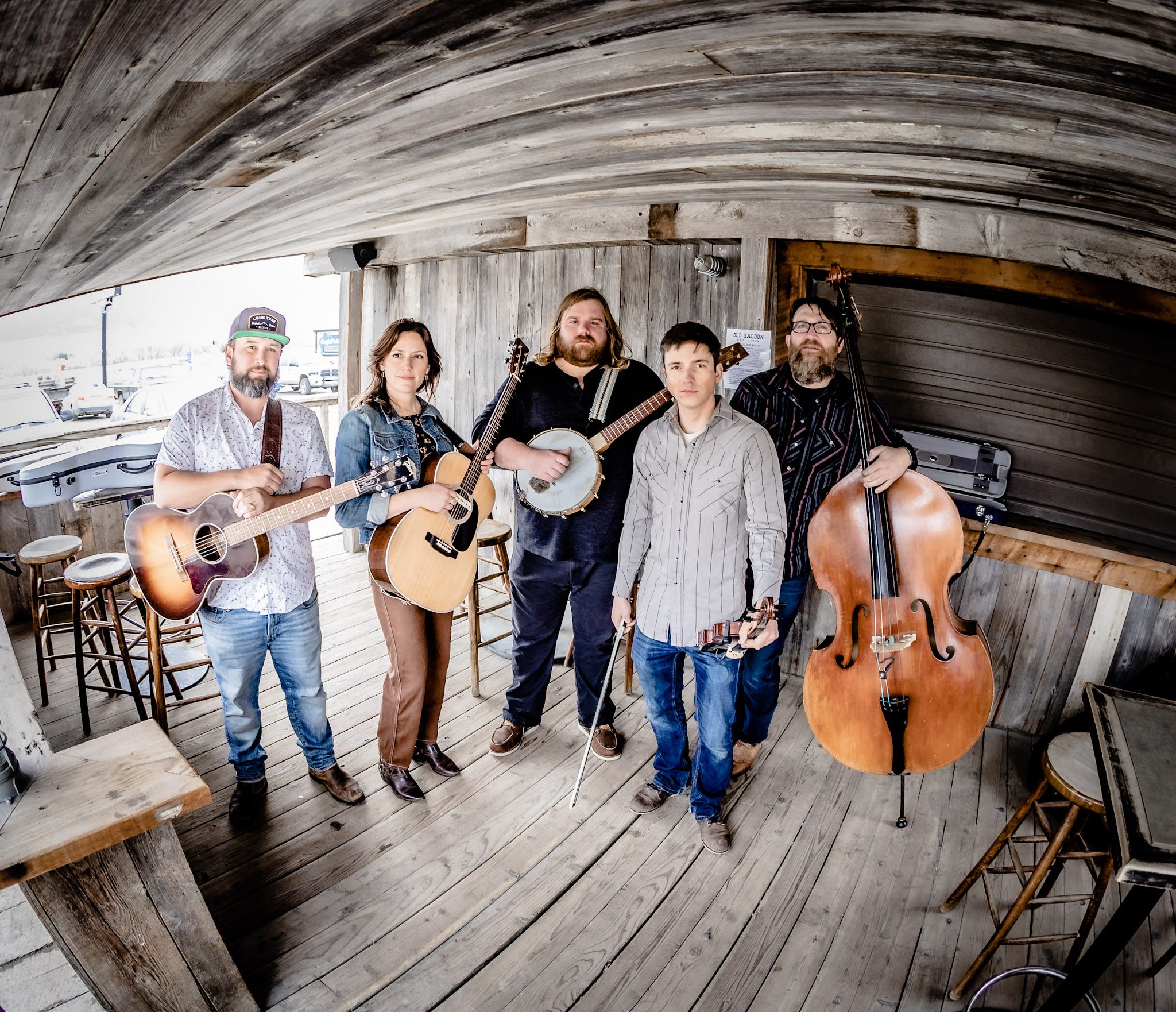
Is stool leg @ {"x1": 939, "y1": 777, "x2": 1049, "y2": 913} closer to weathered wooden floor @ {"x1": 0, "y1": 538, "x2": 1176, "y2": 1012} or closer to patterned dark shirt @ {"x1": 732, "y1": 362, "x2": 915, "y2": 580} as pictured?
weathered wooden floor @ {"x1": 0, "y1": 538, "x2": 1176, "y2": 1012}

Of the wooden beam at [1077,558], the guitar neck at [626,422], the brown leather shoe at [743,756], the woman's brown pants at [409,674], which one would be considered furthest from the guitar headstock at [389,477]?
the wooden beam at [1077,558]

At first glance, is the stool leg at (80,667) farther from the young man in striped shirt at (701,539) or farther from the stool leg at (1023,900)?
the stool leg at (1023,900)

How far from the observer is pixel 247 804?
2.43 metres

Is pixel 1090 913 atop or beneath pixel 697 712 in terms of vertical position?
beneath

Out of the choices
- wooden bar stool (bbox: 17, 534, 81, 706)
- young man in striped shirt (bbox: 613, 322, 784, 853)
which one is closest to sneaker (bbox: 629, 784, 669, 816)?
young man in striped shirt (bbox: 613, 322, 784, 853)

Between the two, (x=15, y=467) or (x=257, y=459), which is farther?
(x=15, y=467)

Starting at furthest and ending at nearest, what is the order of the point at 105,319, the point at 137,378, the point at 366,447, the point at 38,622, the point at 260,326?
the point at 137,378
the point at 105,319
the point at 38,622
the point at 366,447
the point at 260,326

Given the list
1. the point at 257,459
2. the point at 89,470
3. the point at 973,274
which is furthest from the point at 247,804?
the point at 973,274

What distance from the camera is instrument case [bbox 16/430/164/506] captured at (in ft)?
11.3

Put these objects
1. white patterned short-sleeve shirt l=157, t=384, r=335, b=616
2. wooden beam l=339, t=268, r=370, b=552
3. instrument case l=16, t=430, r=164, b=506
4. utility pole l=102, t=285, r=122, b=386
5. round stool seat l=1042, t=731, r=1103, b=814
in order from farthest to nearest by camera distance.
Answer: utility pole l=102, t=285, r=122, b=386 → wooden beam l=339, t=268, r=370, b=552 → instrument case l=16, t=430, r=164, b=506 → white patterned short-sleeve shirt l=157, t=384, r=335, b=616 → round stool seat l=1042, t=731, r=1103, b=814

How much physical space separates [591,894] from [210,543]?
1629mm

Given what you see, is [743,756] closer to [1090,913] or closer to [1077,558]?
[1090,913]

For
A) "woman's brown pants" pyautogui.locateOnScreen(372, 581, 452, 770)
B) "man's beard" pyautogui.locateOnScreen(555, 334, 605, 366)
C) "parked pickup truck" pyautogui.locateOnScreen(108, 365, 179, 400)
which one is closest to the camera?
"woman's brown pants" pyautogui.locateOnScreen(372, 581, 452, 770)

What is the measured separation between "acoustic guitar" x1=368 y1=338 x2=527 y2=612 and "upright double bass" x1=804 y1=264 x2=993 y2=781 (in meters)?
1.22
